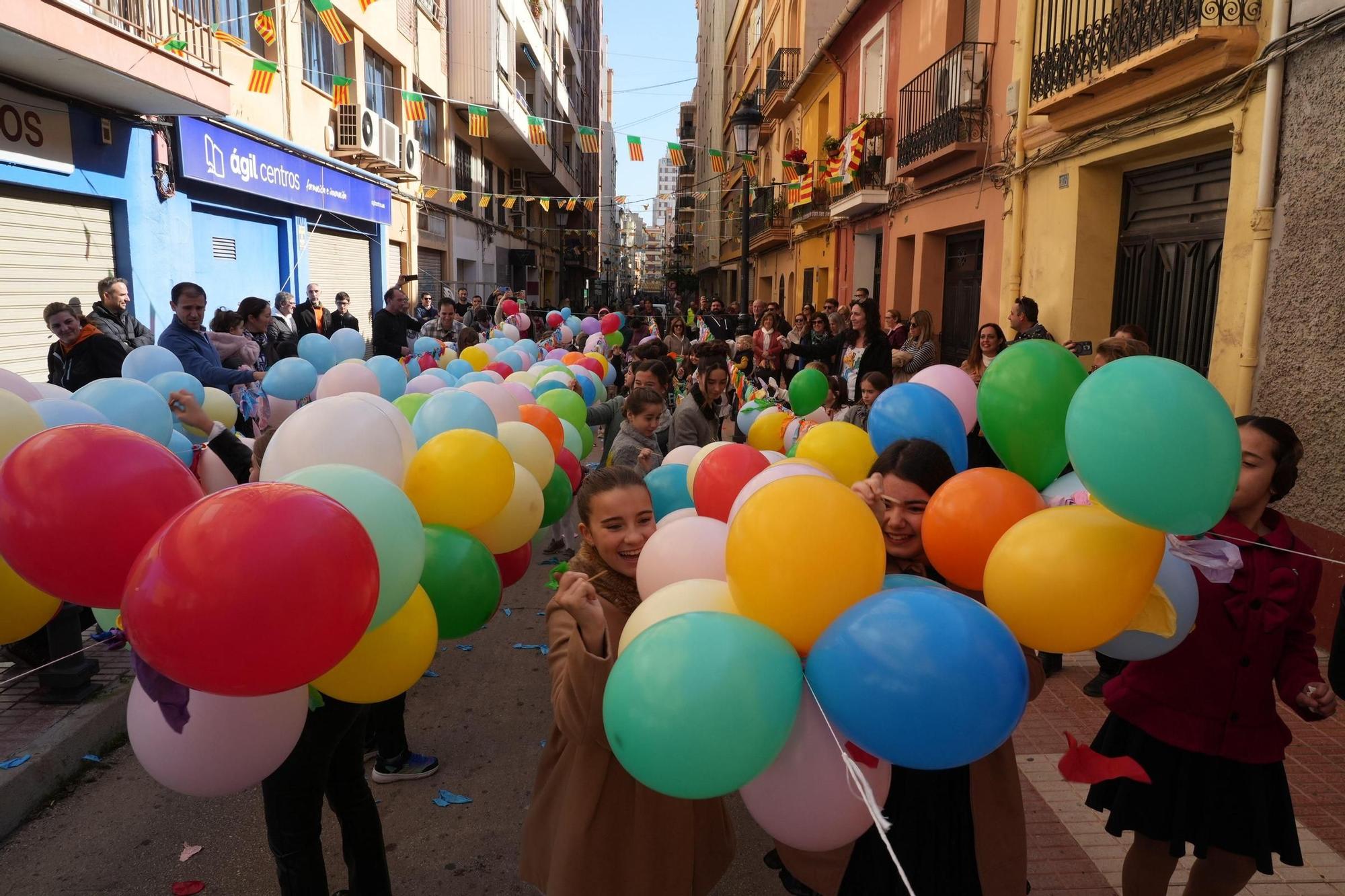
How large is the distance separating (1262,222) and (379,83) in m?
15.7

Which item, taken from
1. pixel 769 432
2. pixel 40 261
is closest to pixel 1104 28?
pixel 769 432

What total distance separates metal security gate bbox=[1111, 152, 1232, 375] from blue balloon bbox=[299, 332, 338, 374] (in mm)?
6631

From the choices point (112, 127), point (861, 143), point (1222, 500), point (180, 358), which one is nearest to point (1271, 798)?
point (1222, 500)

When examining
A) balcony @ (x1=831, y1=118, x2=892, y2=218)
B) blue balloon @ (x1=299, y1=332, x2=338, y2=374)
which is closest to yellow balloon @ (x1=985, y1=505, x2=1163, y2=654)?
blue balloon @ (x1=299, y1=332, x2=338, y2=374)

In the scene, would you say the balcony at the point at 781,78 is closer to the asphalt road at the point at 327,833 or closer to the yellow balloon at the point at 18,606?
the asphalt road at the point at 327,833

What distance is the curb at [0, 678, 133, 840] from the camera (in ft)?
10.6

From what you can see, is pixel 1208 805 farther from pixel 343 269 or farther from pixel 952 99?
pixel 343 269

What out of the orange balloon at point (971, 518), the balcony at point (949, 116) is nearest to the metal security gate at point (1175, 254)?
the balcony at point (949, 116)

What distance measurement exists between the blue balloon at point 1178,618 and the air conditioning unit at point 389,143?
1554 centimetres

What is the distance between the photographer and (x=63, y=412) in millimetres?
2816

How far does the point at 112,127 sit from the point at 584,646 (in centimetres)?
979

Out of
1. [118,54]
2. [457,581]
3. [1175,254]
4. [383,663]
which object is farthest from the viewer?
[118,54]

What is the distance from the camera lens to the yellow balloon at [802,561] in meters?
1.58

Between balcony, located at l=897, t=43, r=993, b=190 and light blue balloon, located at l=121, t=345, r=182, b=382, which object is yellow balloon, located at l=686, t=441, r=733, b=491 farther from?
balcony, located at l=897, t=43, r=993, b=190
